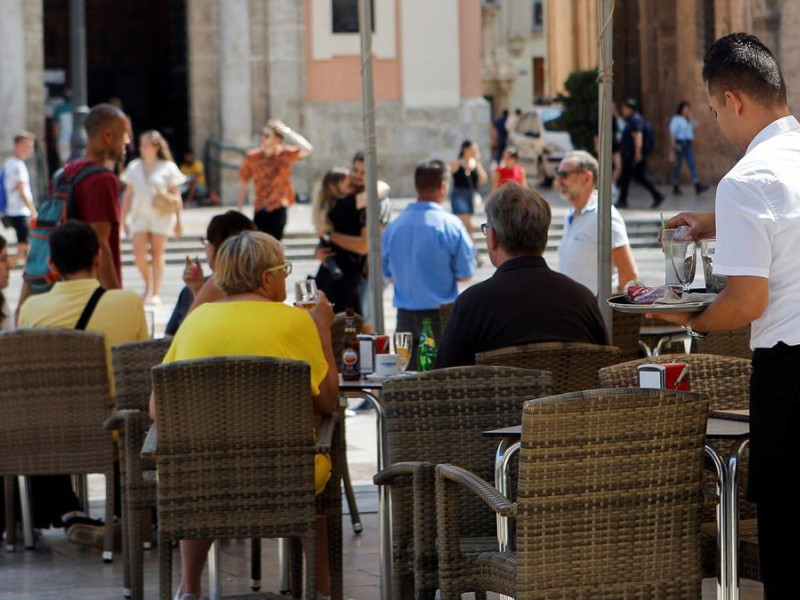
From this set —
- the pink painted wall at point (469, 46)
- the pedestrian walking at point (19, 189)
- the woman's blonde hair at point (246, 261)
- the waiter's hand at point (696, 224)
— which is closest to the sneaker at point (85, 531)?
the woman's blonde hair at point (246, 261)

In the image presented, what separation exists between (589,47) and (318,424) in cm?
3851

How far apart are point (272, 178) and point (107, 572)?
893cm

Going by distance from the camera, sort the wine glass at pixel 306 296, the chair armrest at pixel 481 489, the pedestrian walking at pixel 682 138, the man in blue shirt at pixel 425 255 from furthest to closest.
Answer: the pedestrian walking at pixel 682 138, the man in blue shirt at pixel 425 255, the wine glass at pixel 306 296, the chair armrest at pixel 481 489

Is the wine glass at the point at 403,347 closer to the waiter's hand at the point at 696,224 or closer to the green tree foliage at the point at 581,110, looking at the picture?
the waiter's hand at the point at 696,224

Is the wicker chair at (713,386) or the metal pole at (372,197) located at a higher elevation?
the metal pole at (372,197)

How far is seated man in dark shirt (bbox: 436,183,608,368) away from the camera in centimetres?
610

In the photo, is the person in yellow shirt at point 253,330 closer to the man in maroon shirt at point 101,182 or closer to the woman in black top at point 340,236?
the man in maroon shirt at point 101,182

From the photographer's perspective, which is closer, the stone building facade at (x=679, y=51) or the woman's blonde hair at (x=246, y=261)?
the woman's blonde hair at (x=246, y=261)

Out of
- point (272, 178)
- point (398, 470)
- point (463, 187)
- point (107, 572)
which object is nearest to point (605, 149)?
point (398, 470)

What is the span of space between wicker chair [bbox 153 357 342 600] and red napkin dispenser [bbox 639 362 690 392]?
1104mm

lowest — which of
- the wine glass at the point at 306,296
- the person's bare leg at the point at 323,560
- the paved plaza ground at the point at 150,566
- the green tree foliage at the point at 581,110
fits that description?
the paved plaza ground at the point at 150,566

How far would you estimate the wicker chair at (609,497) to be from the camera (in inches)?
171

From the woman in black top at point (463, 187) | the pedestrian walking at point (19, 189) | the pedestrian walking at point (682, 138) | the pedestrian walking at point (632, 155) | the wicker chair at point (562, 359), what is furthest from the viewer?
the pedestrian walking at point (682, 138)

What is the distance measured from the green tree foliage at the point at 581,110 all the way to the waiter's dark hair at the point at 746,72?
81.6 ft
